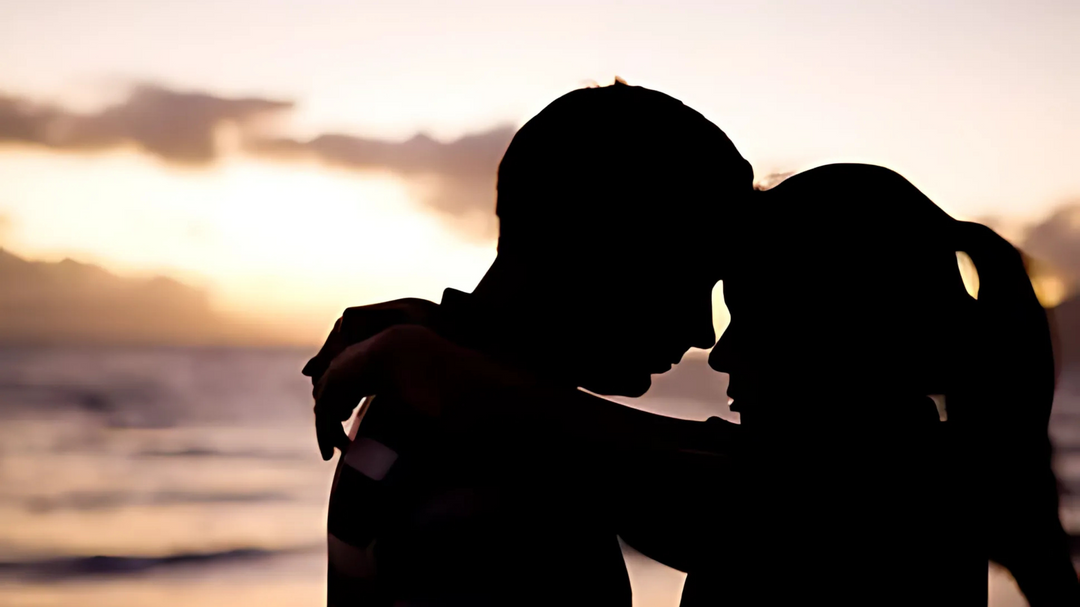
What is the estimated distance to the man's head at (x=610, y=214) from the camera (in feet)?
4.84

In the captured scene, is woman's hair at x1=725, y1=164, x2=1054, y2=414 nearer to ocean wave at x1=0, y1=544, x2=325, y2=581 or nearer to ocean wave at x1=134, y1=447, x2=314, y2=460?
ocean wave at x1=0, y1=544, x2=325, y2=581

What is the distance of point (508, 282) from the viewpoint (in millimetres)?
1464

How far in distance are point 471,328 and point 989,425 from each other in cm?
77

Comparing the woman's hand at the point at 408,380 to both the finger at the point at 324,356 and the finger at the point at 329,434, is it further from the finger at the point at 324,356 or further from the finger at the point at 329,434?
the finger at the point at 324,356

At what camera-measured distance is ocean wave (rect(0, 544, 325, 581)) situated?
286 inches

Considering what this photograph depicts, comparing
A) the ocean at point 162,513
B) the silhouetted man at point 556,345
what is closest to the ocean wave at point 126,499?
the ocean at point 162,513


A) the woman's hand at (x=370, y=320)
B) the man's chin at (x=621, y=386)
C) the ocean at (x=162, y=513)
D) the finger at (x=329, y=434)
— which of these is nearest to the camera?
the finger at (x=329, y=434)

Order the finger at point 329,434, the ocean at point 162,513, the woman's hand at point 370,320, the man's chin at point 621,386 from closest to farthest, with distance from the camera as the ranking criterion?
1. the finger at point 329,434
2. the woman's hand at point 370,320
3. the man's chin at point 621,386
4. the ocean at point 162,513

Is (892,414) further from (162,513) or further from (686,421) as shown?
(162,513)

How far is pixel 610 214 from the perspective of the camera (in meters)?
1.50

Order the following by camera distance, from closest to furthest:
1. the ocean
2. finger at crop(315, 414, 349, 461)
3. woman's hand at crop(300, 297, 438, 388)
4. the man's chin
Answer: finger at crop(315, 414, 349, 461) → woman's hand at crop(300, 297, 438, 388) → the man's chin → the ocean

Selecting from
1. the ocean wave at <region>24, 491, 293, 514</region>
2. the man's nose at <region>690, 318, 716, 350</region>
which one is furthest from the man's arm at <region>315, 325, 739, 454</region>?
the ocean wave at <region>24, 491, 293, 514</region>

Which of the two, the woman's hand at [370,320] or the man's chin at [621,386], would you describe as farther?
the man's chin at [621,386]

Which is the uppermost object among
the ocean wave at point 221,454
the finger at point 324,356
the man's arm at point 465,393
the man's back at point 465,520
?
the ocean wave at point 221,454
